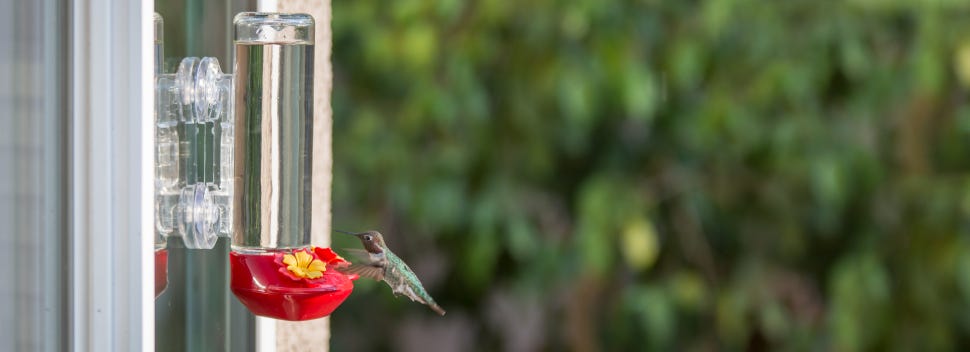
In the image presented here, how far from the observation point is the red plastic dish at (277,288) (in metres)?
0.75

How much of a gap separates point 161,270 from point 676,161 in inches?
52.2

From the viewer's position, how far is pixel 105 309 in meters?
0.73

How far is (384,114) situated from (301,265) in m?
1.38

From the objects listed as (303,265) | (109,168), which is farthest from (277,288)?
(109,168)

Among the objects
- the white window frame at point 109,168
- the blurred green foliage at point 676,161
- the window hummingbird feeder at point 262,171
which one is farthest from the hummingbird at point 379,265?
the blurred green foliage at point 676,161

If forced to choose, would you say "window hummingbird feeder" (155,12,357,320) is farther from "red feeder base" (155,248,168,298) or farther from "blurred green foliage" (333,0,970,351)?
"blurred green foliage" (333,0,970,351)

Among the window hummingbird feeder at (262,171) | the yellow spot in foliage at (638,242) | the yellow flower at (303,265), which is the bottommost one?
the yellow spot in foliage at (638,242)

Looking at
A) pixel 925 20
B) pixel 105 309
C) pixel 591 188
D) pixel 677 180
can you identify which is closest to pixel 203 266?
pixel 105 309

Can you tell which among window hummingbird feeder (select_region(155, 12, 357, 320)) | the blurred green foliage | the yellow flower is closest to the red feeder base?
window hummingbird feeder (select_region(155, 12, 357, 320))

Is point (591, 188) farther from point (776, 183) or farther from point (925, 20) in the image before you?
Result: point (925, 20)

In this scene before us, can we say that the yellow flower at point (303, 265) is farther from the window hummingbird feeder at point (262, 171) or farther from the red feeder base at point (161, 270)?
the red feeder base at point (161, 270)

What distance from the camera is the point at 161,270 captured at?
82 centimetres

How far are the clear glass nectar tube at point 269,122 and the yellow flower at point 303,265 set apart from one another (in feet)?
0.06
